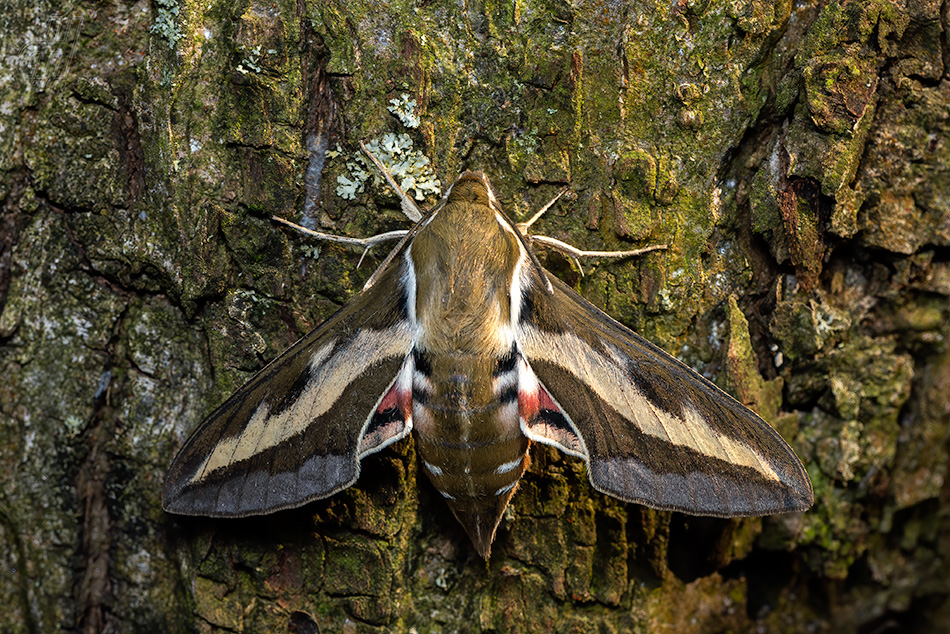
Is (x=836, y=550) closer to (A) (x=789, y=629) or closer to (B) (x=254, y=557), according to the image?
(A) (x=789, y=629)

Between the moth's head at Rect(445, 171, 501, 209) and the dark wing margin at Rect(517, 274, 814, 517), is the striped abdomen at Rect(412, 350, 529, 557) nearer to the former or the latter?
A: the dark wing margin at Rect(517, 274, 814, 517)

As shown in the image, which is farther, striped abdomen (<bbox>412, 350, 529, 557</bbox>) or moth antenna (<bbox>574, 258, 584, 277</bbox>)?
moth antenna (<bbox>574, 258, 584, 277</bbox>)

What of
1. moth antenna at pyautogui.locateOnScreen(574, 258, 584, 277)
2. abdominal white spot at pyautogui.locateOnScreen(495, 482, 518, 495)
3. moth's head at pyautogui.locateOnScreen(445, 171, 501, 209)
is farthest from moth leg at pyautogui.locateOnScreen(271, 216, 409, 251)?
abdominal white spot at pyautogui.locateOnScreen(495, 482, 518, 495)

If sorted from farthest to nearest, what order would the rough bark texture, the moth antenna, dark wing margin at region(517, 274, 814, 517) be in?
the moth antenna, the rough bark texture, dark wing margin at region(517, 274, 814, 517)

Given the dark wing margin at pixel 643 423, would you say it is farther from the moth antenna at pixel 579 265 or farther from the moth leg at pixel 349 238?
the moth leg at pixel 349 238

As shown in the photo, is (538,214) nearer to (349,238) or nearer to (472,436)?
(349,238)

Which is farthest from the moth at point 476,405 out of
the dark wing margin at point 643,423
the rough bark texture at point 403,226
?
the rough bark texture at point 403,226
